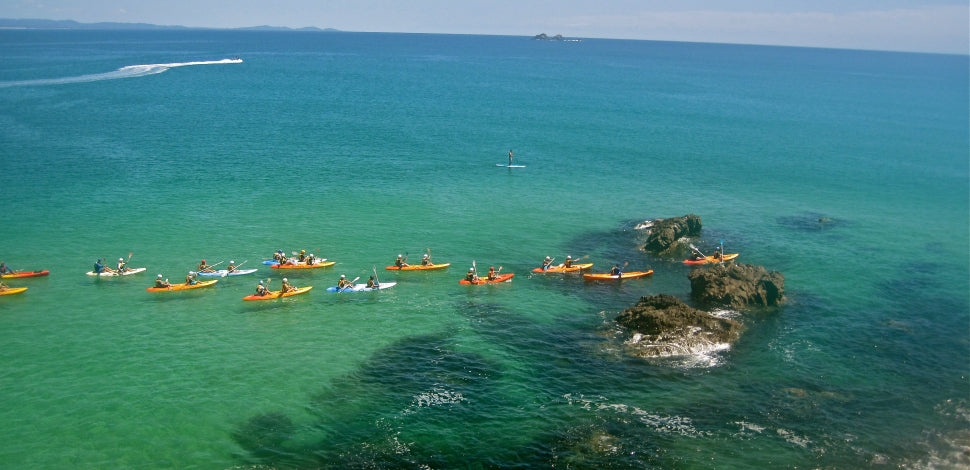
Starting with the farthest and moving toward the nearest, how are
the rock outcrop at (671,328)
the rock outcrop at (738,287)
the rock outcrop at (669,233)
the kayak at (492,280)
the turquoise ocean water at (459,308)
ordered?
the rock outcrop at (669,233) → the kayak at (492,280) → the rock outcrop at (738,287) → the rock outcrop at (671,328) → the turquoise ocean water at (459,308)

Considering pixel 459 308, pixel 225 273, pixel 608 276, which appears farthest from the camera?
pixel 608 276

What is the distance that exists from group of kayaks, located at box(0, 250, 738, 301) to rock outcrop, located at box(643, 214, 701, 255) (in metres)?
2.47

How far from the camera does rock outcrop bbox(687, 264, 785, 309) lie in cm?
5159

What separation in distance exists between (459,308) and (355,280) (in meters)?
8.98

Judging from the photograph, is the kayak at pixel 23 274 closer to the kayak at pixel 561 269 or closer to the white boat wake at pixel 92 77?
the kayak at pixel 561 269

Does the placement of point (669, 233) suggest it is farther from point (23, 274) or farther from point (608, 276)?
point (23, 274)

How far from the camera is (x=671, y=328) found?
45562 millimetres

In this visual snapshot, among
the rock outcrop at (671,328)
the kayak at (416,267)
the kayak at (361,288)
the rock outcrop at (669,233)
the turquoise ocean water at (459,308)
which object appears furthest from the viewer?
the rock outcrop at (669,233)

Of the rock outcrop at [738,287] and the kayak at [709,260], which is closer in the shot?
the rock outcrop at [738,287]

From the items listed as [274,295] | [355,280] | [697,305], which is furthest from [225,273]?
[697,305]

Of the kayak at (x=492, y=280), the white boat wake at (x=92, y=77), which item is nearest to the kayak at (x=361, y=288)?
the kayak at (x=492, y=280)

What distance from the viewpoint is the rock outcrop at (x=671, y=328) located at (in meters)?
44.4

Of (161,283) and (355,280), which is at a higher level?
(355,280)

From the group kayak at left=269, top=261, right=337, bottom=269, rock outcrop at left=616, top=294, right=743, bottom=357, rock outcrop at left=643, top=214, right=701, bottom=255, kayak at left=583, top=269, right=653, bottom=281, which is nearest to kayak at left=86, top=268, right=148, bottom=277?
kayak at left=269, top=261, right=337, bottom=269
